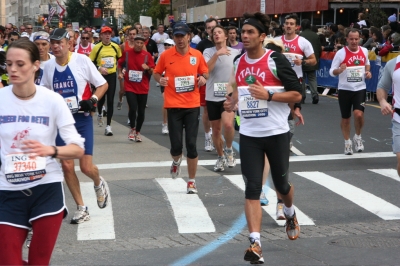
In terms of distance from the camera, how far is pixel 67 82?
8.92 m

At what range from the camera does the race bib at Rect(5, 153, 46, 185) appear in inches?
199

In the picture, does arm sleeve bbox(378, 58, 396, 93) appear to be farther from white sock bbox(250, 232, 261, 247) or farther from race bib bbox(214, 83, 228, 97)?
race bib bbox(214, 83, 228, 97)

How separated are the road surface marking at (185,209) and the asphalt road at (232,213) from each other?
35mm

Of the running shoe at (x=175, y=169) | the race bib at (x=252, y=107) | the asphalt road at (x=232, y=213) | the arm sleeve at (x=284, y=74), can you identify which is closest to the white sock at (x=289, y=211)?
the asphalt road at (x=232, y=213)

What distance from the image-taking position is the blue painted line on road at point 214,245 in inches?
288

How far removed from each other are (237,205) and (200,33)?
2236 centimetres

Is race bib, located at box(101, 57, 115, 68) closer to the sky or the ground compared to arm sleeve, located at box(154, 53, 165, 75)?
closer to the ground

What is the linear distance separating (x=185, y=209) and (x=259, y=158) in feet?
8.11

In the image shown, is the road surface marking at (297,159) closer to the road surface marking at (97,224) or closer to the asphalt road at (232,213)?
the asphalt road at (232,213)

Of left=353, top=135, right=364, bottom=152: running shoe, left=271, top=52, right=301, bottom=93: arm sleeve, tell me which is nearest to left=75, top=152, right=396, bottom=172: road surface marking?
left=353, top=135, right=364, bottom=152: running shoe

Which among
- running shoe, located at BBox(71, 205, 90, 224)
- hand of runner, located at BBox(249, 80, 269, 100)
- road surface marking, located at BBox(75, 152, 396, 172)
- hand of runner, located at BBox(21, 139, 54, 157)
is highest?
hand of runner, located at BBox(249, 80, 269, 100)

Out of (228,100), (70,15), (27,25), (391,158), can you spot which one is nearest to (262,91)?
(228,100)

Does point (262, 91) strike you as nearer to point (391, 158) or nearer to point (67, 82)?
point (67, 82)

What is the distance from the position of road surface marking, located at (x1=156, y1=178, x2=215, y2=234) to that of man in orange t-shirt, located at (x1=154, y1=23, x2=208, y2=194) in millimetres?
219
